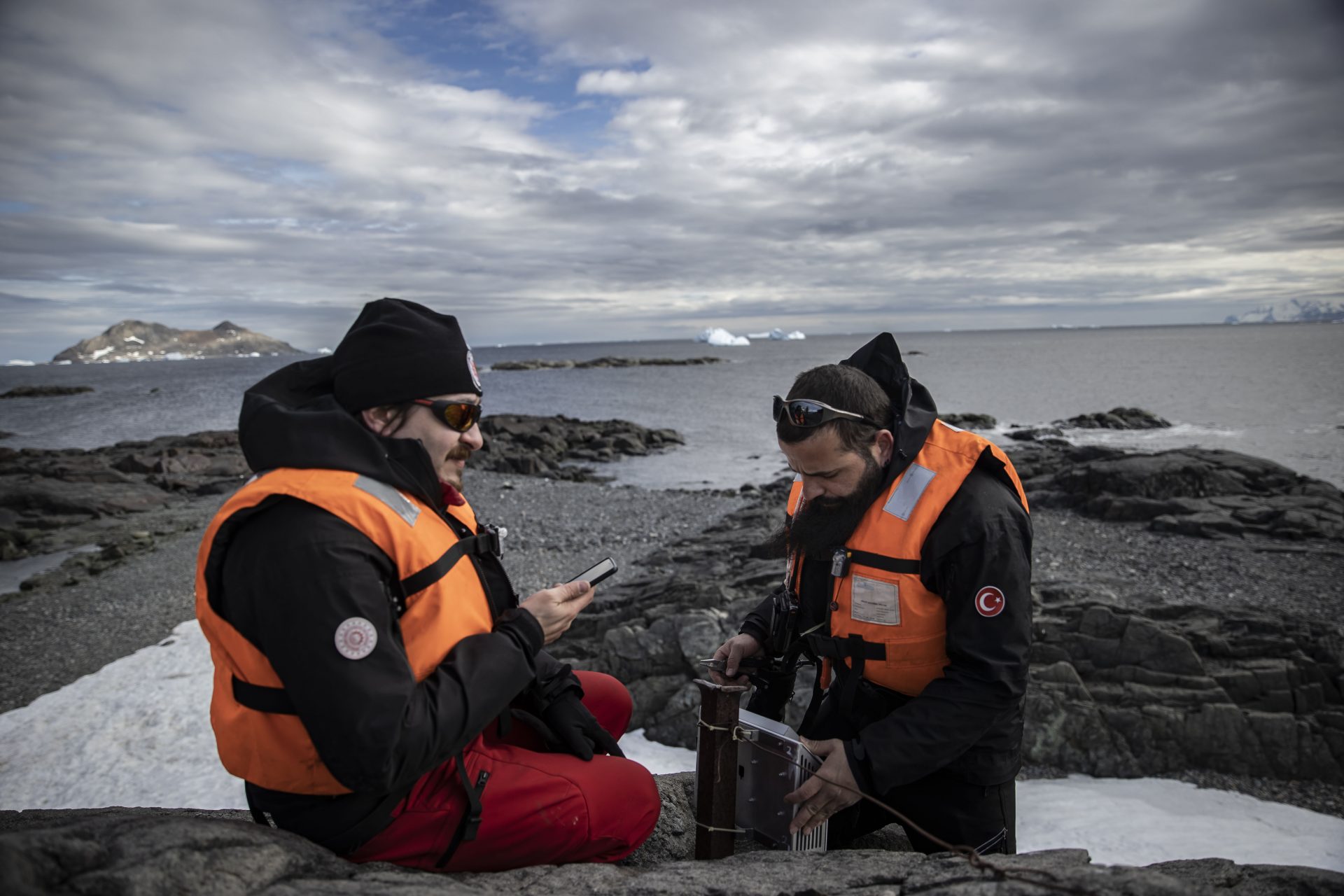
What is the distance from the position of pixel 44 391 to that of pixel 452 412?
111043 millimetres

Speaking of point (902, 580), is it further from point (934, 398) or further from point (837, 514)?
point (934, 398)

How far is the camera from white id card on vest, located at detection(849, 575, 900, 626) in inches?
139

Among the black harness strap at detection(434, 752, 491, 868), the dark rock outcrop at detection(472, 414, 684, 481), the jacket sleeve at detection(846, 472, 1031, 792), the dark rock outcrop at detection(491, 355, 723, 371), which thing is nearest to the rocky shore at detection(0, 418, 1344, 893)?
the black harness strap at detection(434, 752, 491, 868)

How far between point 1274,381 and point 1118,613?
6706 centimetres

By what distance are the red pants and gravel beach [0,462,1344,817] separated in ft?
16.7

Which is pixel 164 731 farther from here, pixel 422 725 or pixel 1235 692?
pixel 1235 692

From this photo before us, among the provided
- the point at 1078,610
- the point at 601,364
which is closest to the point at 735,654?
the point at 1078,610

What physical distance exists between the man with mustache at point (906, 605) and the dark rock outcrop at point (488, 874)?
50 centimetres

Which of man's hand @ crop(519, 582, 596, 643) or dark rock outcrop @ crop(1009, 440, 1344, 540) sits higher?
man's hand @ crop(519, 582, 596, 643)

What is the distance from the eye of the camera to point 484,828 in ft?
9.42

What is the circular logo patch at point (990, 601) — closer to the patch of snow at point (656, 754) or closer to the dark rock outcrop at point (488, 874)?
the dark rock outcrop at point (488, 874)

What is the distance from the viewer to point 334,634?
90.7 inches

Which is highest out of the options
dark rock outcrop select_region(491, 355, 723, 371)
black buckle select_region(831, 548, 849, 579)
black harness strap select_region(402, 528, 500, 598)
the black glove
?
dark rock outcrop select_region(491, 355, 723, 371)

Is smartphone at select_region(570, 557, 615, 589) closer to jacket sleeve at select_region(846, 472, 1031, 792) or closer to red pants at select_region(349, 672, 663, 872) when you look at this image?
red pants at select_region(349, 672, 663, 872)
